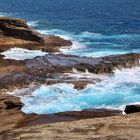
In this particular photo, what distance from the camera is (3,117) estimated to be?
3133 centimetres

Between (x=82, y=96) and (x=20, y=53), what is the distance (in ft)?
70.5

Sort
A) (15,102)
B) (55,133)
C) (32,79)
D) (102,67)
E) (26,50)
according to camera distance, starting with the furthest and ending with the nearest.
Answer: (26,50) → (102,67) → (32,79) → (15,102) → (55,133)

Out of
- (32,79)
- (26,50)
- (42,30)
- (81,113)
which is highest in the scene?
(42,30)

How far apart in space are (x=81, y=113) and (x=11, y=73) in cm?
1595

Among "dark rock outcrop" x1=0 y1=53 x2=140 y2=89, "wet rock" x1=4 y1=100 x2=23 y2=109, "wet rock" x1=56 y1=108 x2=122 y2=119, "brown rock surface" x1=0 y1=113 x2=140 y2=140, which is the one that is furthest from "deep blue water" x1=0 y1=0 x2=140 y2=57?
"brown rock surface" x1=0 y1=113 x2=140 y2=140

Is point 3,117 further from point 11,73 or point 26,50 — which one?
point 26,50

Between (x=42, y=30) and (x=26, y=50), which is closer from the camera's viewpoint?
(x=26, y=50)

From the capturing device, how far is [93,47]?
220ft

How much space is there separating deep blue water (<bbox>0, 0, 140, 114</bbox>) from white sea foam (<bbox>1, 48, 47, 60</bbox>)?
1.87ft

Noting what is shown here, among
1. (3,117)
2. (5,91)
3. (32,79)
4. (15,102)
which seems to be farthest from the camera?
(32,79)

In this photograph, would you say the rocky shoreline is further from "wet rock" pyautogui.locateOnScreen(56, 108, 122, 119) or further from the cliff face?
the cliff face

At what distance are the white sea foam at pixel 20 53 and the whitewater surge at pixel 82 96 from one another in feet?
47.8

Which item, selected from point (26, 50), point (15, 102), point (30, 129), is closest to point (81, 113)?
point (15, 102)

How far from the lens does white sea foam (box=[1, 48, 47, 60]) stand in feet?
188
